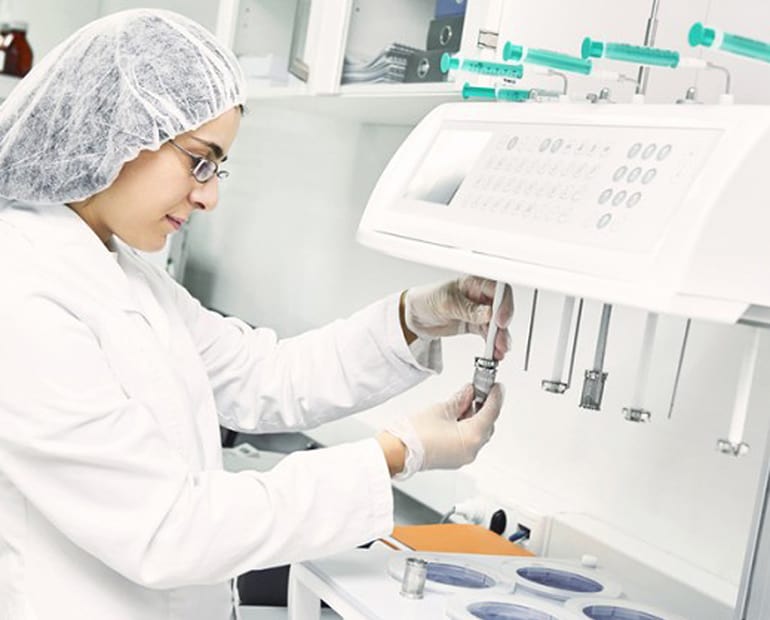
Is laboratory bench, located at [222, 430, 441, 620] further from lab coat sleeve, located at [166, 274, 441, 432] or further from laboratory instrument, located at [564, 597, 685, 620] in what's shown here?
laboratory instrument, located at [564, 597, 685, 620]

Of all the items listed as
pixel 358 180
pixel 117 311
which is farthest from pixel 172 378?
pixel 358 180

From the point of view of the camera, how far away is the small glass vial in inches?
42.6

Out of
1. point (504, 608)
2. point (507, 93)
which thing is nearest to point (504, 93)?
point (507, 93)

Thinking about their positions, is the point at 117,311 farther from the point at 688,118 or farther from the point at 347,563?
the point at 688,118

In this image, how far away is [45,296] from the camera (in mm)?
1077

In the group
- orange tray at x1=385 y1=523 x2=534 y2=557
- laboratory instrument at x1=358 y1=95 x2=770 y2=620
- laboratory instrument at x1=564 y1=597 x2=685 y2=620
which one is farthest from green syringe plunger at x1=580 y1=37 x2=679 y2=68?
orange tray at x1=385 y1=523 x2=534 y2=557

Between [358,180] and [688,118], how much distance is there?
139 centimetres

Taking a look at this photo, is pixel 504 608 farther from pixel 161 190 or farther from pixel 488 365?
pixel 161 190

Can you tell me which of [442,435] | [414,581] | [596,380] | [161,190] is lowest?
[414,581]

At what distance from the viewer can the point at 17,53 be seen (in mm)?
2850

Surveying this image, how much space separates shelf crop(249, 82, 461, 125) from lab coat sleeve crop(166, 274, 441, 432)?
277mm

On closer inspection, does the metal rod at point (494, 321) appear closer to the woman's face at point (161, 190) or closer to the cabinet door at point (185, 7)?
the woman's face at point (161, 190)

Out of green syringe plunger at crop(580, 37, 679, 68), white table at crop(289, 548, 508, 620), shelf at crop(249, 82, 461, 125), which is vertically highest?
shelf at crop(249, 82, 461, 125)

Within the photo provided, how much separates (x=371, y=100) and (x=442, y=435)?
0.63 meters
